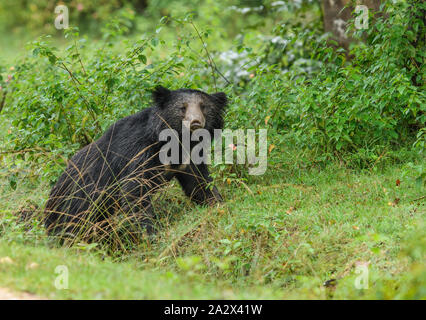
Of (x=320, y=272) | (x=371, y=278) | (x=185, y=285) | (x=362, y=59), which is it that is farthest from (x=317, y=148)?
(x=185, y=285)

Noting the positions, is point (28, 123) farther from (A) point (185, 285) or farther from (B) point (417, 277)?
(B) point (417, 277)

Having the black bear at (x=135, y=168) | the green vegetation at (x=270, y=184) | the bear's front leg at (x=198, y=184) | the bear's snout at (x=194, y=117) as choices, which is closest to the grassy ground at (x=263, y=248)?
the green vegetation at (x=270, y=184)


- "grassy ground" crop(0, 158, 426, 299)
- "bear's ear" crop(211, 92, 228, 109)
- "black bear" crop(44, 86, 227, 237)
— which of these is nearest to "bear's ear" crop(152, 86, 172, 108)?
"black bear" crop(44, 86, 227, 237)

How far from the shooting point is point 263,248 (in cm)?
446

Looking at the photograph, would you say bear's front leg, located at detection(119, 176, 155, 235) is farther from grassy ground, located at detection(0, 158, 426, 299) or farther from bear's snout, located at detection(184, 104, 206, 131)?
bear's snout, located at detection(184, 104, 206, 131)

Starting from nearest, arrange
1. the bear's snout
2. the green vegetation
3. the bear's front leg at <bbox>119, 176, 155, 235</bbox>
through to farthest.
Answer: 1. the green vegetation
2. the bear's front leg at <bbox>119, 176, 155, 235</bbox>
3. the bear's snout

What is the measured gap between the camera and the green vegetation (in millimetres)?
3719

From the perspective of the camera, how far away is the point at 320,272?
404 cm

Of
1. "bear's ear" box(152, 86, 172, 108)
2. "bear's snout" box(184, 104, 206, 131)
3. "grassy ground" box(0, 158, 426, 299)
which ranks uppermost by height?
"bear's ear" box(152, 86, 172, 108)

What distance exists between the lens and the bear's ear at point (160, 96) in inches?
208

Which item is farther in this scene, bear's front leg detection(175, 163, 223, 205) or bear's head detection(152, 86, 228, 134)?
bear's front leg detection(175, 163, 223, 205)

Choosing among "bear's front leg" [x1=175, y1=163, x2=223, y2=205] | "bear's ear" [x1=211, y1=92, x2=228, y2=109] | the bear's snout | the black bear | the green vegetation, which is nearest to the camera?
the green vegetation

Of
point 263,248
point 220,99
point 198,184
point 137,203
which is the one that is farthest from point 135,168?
point 263,248
